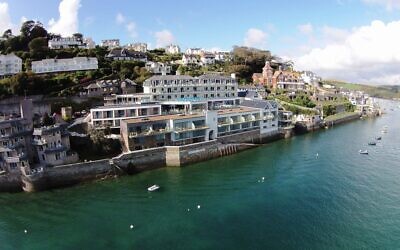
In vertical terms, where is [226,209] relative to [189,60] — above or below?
below

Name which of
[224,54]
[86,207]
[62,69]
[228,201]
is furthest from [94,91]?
[224,54]

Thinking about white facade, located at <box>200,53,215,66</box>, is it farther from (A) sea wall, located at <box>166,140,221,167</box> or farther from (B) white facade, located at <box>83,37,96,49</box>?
(A) sea wall, located at <box>166,140,221,167</box>

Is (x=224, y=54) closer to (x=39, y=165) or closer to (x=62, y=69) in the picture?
(x=62, y=69)

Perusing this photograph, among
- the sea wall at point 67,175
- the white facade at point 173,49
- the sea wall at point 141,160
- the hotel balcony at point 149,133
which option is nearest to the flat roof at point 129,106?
the hotel balcony at point 149,133

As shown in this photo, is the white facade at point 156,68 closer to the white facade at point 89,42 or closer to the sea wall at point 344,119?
the white facade at point 89,42

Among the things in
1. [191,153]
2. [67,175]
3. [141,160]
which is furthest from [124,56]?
[67,175]

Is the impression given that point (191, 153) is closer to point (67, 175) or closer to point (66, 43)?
point (67, 175)
